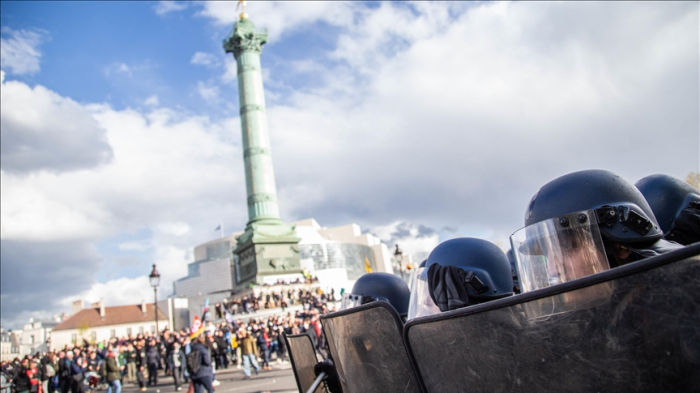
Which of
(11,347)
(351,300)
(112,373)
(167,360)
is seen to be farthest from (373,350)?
(11,347)

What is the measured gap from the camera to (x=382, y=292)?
3984 millimetres

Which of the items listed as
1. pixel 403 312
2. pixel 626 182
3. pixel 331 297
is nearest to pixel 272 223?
pixel 331 297

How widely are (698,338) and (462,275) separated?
1562 mm

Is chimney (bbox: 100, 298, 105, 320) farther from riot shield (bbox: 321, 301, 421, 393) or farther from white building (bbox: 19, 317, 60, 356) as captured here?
riot shield (bbox: 321, 301, 421, 393)

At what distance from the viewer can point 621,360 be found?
3.30ft

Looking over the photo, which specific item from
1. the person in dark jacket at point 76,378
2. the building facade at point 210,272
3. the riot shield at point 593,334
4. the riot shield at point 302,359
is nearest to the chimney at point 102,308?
the building facade at point 210,272

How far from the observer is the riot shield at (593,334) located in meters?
0.96

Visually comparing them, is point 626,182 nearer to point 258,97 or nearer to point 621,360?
point 621,360

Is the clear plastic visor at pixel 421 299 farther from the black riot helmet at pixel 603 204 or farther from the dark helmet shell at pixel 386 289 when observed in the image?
the dark helmet shell at pixel 386 289

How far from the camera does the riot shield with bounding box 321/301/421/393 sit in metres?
1.57

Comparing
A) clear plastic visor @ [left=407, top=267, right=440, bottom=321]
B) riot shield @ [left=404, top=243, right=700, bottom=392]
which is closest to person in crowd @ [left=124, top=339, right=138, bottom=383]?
clear plastic visor @ [left=407, top=267, right=440, bottom=321]

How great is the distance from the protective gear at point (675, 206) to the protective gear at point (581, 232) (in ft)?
2.88

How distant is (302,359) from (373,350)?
133cm

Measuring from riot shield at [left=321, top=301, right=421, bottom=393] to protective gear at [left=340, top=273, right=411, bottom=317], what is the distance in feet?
6.64
